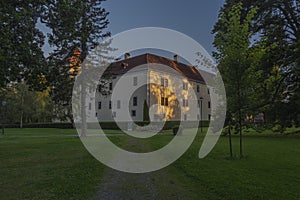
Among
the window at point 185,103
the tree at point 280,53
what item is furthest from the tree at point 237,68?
the window at point 185,103

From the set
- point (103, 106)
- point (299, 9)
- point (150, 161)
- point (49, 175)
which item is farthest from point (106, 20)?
point (103, 106)

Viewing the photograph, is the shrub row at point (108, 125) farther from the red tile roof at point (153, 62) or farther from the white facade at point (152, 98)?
the red tile roof at point (153, 62)

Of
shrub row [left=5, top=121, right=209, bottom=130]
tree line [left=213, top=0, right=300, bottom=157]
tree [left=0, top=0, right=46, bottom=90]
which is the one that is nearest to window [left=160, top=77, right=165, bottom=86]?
shrub row [left=5, top=121, right=209, bottom=130]

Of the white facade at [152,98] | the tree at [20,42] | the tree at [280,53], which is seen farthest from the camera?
the white facade at [152,98]

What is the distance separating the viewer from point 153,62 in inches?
1658

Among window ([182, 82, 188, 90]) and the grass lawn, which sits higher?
window ([182, 82, 188, 90])

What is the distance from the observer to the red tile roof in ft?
139

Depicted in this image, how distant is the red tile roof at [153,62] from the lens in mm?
42500

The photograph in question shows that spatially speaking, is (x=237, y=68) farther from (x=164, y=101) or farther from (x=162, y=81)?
(x=164, y=101)

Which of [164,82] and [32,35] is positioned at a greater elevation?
[164,82]

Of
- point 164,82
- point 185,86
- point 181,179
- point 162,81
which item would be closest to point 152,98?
point 162,81

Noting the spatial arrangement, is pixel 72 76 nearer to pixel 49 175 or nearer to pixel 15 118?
pixel 49 175

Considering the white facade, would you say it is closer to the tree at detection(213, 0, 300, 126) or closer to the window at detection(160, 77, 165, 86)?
the window at detection(160, 77, 165, 86)

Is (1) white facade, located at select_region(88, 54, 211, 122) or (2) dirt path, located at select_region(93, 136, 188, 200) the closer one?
(2) dirt path, located at select_region(93, 136, 188, 200)
